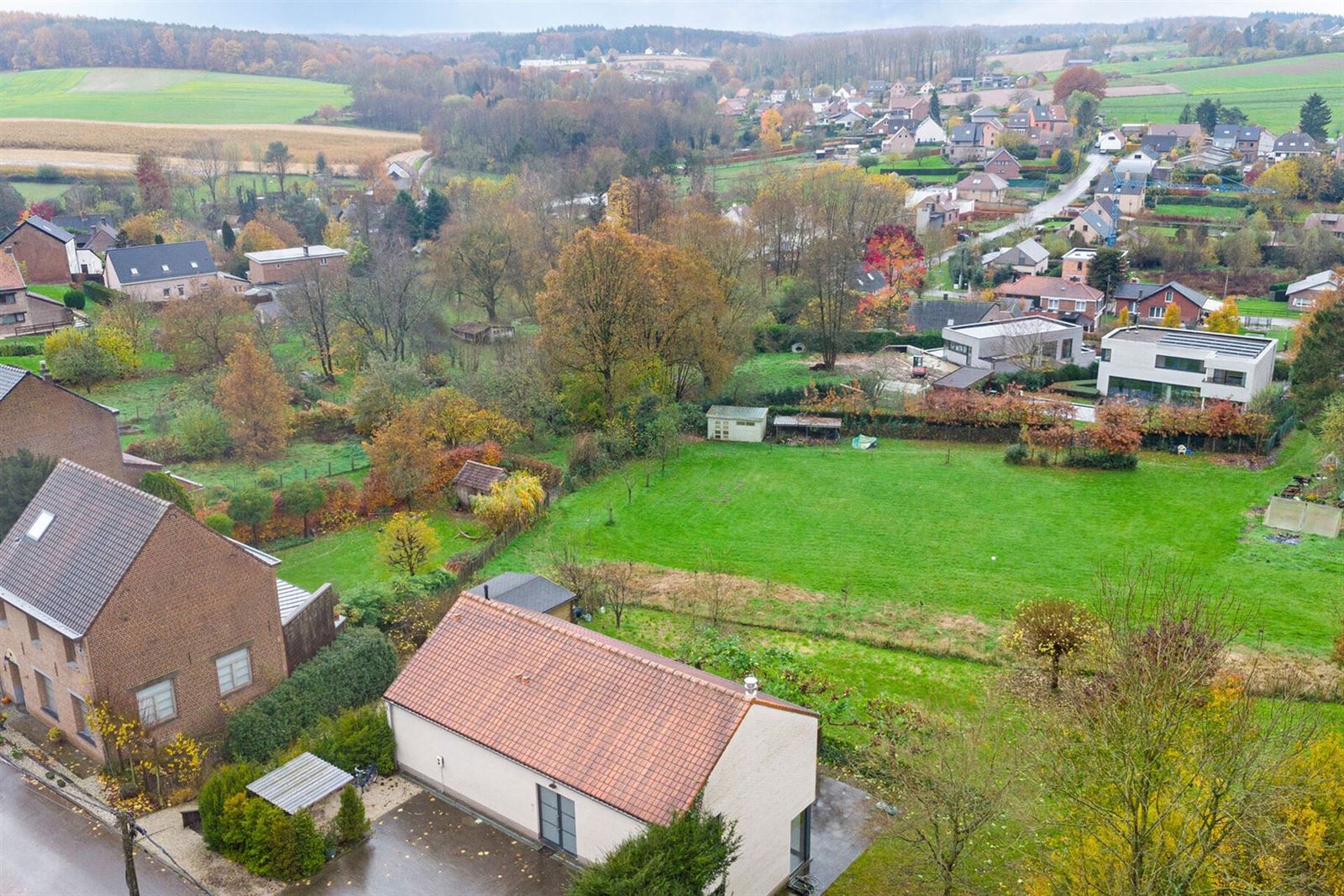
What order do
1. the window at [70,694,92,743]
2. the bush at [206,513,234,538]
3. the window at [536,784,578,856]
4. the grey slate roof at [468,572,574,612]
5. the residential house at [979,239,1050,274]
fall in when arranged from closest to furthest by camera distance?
the window at [536,784,578,856] < the window at [70,694,92,743] < the grey slate roof at [468,572,574,612] < the bush at [206,513,234,538] < the residential house at [979,239,1050,274]

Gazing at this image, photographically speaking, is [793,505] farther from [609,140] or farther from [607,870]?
[609,140]

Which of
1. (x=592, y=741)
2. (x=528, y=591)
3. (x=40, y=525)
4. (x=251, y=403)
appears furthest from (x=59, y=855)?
(x=251, y=403)

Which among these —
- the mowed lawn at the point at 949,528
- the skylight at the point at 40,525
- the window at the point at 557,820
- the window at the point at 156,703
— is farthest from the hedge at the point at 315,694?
the mowed lawn at the point at 949,528

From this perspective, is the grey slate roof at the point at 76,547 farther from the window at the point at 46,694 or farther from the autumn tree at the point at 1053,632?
the autumn tree at the point at 1053,632

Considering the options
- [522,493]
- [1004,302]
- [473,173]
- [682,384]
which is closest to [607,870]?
[522,493]

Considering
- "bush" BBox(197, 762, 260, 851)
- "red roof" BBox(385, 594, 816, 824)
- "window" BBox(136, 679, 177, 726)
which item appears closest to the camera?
"red roof" BBox(385, 594, 816, 824)

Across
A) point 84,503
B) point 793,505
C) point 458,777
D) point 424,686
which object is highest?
point 84,503

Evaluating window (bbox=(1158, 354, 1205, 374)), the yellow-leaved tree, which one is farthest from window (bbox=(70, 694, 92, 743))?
window (bbox=(1158, 354, 1205, 374))

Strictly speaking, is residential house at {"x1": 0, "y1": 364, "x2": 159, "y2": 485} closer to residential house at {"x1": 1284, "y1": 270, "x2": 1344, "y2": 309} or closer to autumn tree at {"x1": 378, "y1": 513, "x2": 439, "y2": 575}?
autumn tree at {"x1": 378, "y1": 513, "x2": 439, "y2": 575}
